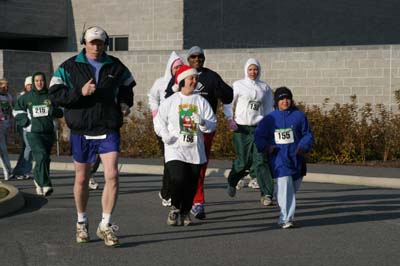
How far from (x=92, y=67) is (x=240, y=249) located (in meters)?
2.23

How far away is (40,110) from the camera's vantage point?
13.7 metres

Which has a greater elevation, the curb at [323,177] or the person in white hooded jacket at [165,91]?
the person in white hooded jacket at [165,91]

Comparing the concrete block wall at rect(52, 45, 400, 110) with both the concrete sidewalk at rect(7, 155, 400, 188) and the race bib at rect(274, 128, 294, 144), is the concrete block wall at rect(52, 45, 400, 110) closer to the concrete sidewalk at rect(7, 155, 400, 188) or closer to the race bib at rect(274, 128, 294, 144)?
the concrete sidewalk at rect(7, 155, 400, 188)

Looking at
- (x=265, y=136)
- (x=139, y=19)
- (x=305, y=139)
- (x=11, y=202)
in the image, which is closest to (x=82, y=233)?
(x=265, y=136)

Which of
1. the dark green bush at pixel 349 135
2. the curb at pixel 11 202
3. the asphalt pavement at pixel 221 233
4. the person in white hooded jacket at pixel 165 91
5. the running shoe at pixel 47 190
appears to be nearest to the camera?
the asphalt pavement at pixel 221 233

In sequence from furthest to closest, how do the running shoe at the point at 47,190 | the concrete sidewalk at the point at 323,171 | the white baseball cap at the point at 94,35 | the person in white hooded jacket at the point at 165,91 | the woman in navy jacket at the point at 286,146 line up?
the concrete sidewalk at the point at 323,171 < the running shoe at the point at 47,190 < the person in white hooded jacket at the point at 165,91 < the woman in navy jacket at the point at 286,146 < the white baseball cap at the point at 94,35

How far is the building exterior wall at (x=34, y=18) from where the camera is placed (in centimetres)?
2967

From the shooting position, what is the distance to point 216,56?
23.9m

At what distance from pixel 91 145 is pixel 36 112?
4653 mm

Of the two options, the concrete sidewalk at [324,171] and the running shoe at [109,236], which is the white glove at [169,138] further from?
the concrete sidewalk at [324,171]

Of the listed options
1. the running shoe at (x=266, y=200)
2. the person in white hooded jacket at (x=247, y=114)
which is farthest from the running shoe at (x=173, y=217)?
the person in white hooded jacket at (x=247, y=114)

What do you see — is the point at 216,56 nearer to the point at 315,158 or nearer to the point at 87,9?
the point at 315,158

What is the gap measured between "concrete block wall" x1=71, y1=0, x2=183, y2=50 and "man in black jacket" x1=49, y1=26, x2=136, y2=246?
19.3 m

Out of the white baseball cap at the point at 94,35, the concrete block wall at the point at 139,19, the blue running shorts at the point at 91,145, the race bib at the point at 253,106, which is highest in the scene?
the concrete block wall at the point at 139,19
